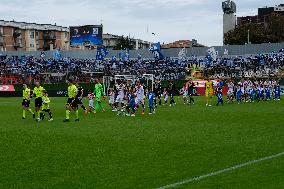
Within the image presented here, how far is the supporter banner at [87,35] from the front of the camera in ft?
281

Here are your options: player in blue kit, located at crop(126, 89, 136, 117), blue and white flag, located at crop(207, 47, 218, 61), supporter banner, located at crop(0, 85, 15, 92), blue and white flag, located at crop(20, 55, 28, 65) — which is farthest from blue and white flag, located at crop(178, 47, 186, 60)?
player in blue kit, located at crop(126, 89, 136, 117)

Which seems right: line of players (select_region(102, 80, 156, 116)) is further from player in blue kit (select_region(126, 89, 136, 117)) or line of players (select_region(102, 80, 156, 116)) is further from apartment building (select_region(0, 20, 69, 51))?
apartment building (select_region(0, 20, 69, 51))

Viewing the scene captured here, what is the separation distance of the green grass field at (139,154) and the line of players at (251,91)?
57.3ft

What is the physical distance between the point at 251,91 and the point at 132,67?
33.3m

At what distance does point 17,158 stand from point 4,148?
2077 millimetres

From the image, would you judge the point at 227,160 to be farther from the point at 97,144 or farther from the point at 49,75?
the point at 49,75

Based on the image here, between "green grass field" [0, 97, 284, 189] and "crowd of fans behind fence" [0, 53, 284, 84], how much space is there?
41.2 m

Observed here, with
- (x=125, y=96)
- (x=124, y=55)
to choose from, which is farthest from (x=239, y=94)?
(x=124, y=55)

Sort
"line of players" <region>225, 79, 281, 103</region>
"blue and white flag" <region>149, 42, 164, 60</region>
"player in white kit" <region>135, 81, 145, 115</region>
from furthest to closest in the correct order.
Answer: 1. "blue and white flag" <region>149, 42, 164, 60</region>
2. "line of players" <region>225, 79, 281, 103</region>
3. "player in white kit" <region>135, 81, 145, 115</region>

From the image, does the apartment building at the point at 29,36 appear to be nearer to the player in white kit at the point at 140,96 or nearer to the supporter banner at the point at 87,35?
the supporter banner at the point at 87,35

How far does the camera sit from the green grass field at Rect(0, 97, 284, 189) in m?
10.5

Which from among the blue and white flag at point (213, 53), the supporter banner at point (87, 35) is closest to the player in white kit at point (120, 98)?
the blue and white flag at point (213, 53)

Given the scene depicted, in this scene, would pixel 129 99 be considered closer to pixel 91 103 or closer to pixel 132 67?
pixel 91 103

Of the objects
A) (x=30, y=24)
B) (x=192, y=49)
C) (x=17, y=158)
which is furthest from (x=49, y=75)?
(x=30, y=24)
